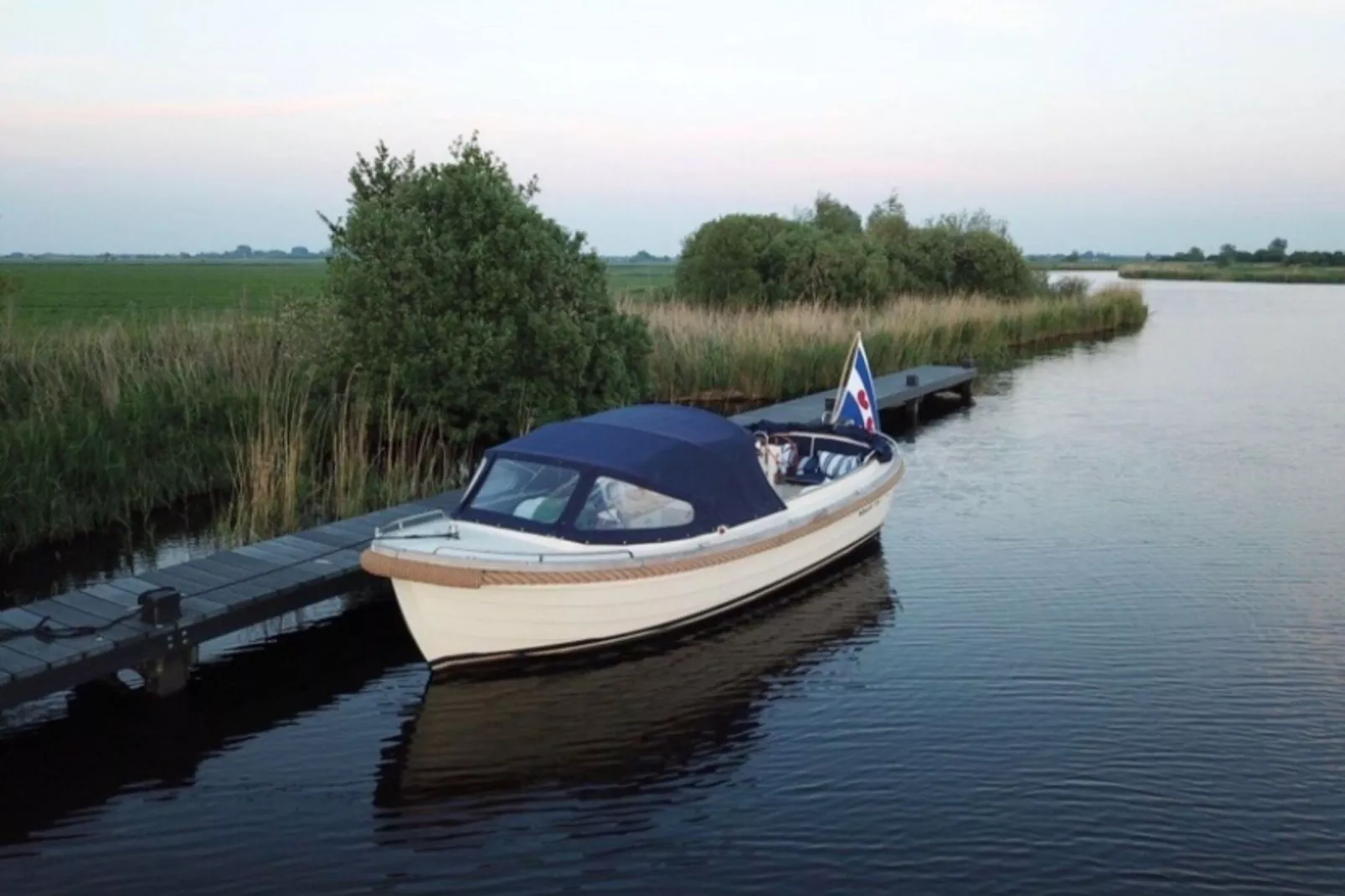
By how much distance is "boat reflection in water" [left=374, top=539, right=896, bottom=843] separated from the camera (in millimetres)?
6992

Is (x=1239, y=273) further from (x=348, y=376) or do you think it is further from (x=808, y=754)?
(x=808, y=754)

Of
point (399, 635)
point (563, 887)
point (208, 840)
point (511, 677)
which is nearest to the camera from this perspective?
point (563, 887)

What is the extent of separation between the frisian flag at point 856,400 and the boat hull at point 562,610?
4.06 meters

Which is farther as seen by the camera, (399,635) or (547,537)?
(399,635)

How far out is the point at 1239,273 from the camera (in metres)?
110

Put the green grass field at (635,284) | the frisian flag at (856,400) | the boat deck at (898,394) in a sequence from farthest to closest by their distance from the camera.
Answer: the green grass field at (635,284)
the boat deck at (898,394)
the frisian flag at (856,400)

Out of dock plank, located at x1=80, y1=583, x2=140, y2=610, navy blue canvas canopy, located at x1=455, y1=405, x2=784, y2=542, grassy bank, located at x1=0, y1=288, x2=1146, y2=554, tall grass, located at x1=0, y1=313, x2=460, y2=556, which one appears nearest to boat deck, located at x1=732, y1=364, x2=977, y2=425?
grassy bank, located at x1=0, y1=288, x2=1146, y2=554

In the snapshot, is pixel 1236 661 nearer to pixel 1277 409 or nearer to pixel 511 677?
pixel 511 677

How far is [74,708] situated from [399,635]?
8.41ft

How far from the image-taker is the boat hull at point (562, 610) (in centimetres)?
830

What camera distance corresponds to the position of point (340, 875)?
5996 millimetres

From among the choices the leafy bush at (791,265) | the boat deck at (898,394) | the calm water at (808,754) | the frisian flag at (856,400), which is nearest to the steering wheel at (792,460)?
the frisian flag at (856,400)

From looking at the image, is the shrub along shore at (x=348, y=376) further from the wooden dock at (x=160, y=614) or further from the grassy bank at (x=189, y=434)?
the wooden dock at (x=160, y=614)

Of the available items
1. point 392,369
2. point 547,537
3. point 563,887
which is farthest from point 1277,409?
point 563,887
